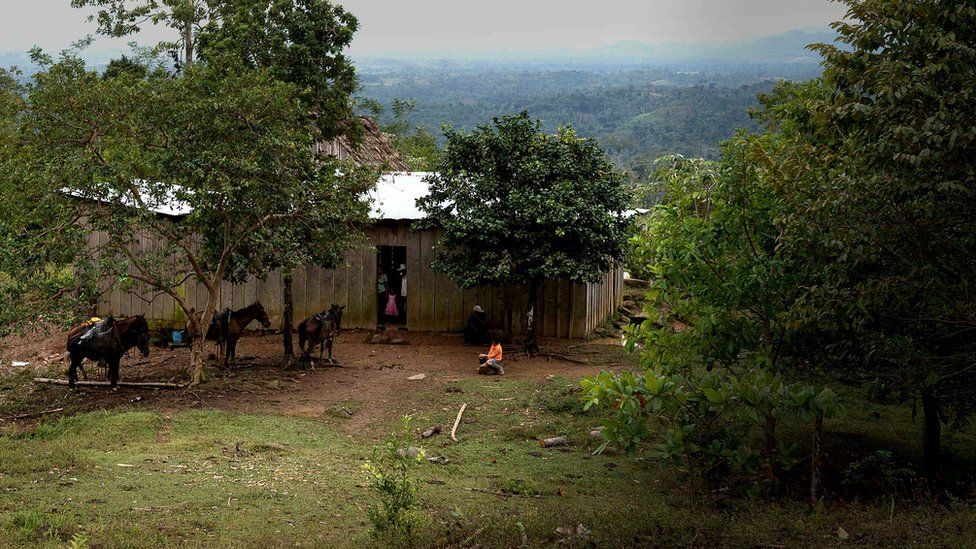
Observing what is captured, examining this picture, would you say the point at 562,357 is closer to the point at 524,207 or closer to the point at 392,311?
the point at 524,207

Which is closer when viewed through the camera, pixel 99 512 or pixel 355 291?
pixel 99 512

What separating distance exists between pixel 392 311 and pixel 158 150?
343 inches

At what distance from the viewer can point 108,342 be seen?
49.7ft

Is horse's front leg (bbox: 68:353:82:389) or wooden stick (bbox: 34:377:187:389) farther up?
horse's front leg (bbox: 68:353:82:389)

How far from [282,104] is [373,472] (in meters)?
9.10

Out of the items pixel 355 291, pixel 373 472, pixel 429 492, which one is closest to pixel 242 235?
pixel 355 291

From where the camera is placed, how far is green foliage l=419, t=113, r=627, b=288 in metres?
18.6

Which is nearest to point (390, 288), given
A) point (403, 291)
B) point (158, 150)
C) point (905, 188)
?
point (403, 291)

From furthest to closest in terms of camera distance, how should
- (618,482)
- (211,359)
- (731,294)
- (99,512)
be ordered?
(211,359) → (618,482) → (731,294) → (99,512)

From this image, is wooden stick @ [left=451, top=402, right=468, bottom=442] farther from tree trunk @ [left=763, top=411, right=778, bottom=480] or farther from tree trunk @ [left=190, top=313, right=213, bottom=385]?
tree trunk @ [left=190, top=313, right=213, bottom=385]

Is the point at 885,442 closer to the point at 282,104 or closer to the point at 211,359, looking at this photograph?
the point at 282,104

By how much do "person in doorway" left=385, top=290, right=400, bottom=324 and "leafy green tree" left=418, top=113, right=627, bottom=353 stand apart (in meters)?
2.71

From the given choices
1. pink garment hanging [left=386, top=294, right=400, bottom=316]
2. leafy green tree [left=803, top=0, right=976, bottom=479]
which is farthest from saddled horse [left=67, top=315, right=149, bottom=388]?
leafy green tree [left=803, top=0, right=976, bottom=479]

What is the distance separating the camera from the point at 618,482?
11.4m
